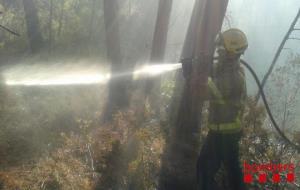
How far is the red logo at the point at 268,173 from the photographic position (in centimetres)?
591

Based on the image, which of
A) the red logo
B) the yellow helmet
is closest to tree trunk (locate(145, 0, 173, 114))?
the red logo

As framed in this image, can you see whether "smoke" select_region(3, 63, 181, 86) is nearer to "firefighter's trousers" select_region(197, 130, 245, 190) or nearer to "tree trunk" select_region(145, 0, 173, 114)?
"tree trunk" select_region(145, 0, 173, 114)

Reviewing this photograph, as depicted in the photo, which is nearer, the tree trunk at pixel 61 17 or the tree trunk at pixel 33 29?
the tree trunk at pixel 33 29

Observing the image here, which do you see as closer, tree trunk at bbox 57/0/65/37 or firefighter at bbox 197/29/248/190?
firefighter at bbox 197/29/248/190

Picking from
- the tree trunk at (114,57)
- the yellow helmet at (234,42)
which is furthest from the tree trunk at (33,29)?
the yellow helmet at (234,42)

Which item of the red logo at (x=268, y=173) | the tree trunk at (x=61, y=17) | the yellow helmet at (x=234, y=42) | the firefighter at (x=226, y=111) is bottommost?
the red logo at (x=268, y=173)

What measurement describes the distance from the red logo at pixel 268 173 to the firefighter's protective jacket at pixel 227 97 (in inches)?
53.9

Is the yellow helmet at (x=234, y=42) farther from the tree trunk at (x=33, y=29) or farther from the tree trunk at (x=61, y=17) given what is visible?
the tree trunk at (x=61, y=17)

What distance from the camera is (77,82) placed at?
12.4 m

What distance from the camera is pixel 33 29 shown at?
15.3m

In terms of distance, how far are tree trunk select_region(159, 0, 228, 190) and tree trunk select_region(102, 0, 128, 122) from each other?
14.4 feet

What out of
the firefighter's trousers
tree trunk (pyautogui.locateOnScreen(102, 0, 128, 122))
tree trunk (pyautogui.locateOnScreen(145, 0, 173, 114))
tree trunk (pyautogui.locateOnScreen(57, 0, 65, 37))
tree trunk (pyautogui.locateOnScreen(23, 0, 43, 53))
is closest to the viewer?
the firefighter's trousers

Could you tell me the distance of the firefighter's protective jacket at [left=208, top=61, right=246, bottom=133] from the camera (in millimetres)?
4770

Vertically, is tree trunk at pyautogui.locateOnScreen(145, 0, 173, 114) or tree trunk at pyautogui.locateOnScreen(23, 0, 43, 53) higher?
tree trunk at pyautogui.locateOnScreen(23, 0, 43, 53)
